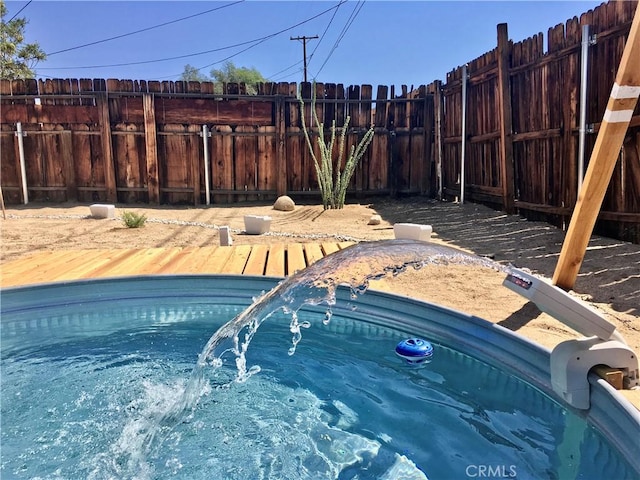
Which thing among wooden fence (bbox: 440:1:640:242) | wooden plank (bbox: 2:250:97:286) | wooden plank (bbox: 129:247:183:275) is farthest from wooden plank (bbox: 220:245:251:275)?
wooden fence (bbox: 440:1:640:242)

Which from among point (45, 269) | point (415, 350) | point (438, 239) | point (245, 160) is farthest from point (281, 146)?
point (415, 350)

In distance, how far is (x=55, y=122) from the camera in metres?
8.97

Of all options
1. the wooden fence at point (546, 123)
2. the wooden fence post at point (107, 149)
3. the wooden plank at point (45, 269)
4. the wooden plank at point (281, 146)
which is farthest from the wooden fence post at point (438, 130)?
the wooden plank at point (45, 269)

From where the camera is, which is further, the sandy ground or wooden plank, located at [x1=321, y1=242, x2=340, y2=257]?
wooden plank, located at [x1=321, y1=242, x2=340, y2=257]

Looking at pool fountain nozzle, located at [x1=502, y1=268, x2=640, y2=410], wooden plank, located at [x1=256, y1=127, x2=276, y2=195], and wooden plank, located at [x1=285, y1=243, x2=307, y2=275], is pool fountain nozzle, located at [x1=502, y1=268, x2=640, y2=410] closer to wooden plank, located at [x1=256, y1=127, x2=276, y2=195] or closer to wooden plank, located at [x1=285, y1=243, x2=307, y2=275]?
wooden plank, located at [x1=285, y1=243, x2=307, y2=275]

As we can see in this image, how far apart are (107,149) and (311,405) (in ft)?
26.8

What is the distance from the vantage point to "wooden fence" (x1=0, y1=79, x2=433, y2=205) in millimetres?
8945

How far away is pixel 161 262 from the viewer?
13.4ft

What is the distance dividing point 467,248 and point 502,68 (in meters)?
Answer: 2.79

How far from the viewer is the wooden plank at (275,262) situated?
3.69 metres

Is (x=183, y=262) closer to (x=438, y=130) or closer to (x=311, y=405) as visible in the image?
(x=311, y=405)

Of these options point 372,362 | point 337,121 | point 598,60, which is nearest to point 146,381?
point 372,362

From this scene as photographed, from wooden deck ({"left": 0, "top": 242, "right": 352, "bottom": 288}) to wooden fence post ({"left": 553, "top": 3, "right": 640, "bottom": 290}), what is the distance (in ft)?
6.32

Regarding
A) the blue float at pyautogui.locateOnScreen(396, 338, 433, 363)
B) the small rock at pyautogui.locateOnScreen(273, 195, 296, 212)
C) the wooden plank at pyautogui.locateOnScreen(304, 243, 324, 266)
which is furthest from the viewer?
the small rock at pyautogui.locateOnScreen(273, 195, 296, 212)
